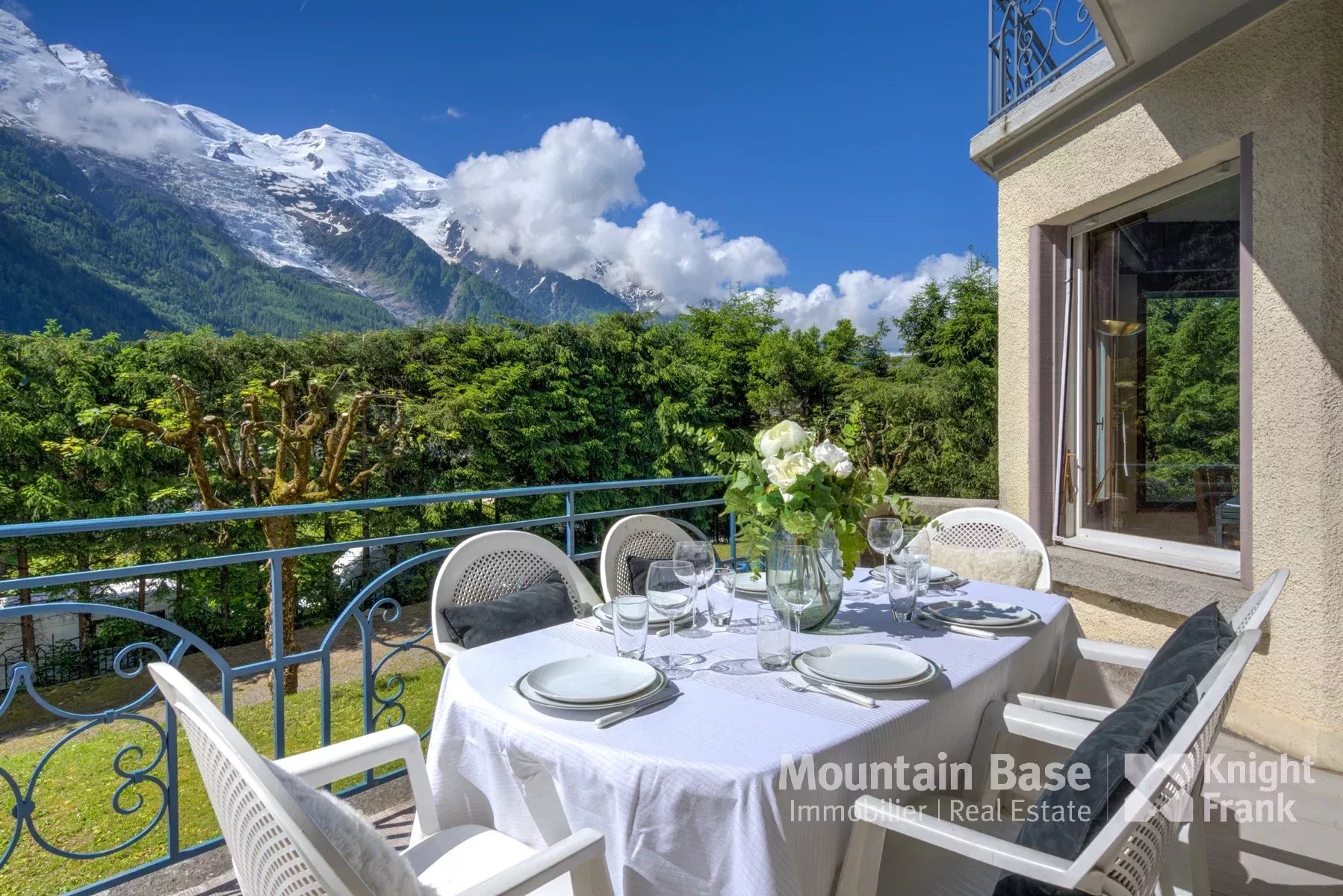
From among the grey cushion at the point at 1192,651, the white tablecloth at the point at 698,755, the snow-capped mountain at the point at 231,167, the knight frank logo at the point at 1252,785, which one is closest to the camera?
the white tablecloth at the point at 698,755

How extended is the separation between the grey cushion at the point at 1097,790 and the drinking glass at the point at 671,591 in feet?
2.22

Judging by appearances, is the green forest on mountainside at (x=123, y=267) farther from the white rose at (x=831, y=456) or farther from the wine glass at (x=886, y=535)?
the white rose at (x=831, y=456)

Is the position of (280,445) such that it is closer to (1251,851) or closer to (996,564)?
(996,564)

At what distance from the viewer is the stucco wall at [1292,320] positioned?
2273mm

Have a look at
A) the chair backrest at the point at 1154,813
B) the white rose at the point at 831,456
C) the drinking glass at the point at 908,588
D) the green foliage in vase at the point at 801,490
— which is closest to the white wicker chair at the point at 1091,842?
the chair backrest at the point at 1154,813

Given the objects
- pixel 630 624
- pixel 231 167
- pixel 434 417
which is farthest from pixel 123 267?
pixel 630 624

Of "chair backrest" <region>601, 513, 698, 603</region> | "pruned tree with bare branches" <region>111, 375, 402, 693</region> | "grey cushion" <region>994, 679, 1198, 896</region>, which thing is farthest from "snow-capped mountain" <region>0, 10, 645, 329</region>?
"grey cushion" <region>994, 679, 1198, 896</region>

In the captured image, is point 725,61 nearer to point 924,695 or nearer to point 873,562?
point 873,562

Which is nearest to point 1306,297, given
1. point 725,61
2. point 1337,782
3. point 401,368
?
point 1337,782

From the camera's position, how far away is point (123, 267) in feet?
74.1

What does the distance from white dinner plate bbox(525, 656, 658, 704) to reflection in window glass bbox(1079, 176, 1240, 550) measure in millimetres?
2601

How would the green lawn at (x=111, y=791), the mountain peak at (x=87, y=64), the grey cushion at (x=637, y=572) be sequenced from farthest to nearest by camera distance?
1. the mountain peak at (x=87, y=64)
2. the green lawn at (x=111, y=791)
3. the grey cushion at (x=637, y=572)

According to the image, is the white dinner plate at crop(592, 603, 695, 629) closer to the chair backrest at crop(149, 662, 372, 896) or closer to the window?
the chair backrest at crop(149, 662, 372, 896)

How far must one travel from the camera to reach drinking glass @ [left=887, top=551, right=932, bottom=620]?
5.56 feet
